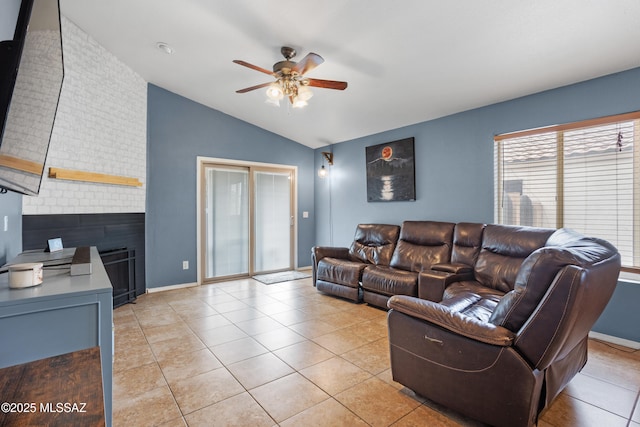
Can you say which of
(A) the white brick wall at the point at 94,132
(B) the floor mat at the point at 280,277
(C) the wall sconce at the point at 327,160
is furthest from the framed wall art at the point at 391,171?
(A) the white brick wall at the point at 94,132

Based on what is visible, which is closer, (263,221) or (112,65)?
(112,65)

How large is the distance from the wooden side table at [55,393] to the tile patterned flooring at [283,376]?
121 centimetres

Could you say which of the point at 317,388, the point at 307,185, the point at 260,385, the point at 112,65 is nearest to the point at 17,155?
the point at 260,385

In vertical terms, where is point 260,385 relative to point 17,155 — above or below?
below

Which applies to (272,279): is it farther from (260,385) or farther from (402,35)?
(402,35)

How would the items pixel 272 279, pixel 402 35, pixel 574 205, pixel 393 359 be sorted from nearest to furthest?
pixel 393 359 → pixel 402 35 → pixel 574 205 → pixel 272 279

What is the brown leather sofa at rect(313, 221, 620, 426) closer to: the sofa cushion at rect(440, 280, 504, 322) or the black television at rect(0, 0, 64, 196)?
the sofa cushion at rect(440, 280, 504, 322)

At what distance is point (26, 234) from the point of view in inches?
112

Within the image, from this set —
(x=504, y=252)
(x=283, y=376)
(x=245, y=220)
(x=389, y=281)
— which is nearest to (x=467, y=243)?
(x=504, y=252)

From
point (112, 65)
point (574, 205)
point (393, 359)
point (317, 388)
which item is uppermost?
point (112, 65)

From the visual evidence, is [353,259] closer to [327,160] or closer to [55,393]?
[327,160]

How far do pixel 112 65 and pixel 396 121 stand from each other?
3.68m

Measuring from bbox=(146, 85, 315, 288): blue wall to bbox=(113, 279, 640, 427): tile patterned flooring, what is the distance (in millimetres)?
1021

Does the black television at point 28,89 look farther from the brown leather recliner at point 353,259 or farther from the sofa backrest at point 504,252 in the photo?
the sofa backrest at point 504,252
